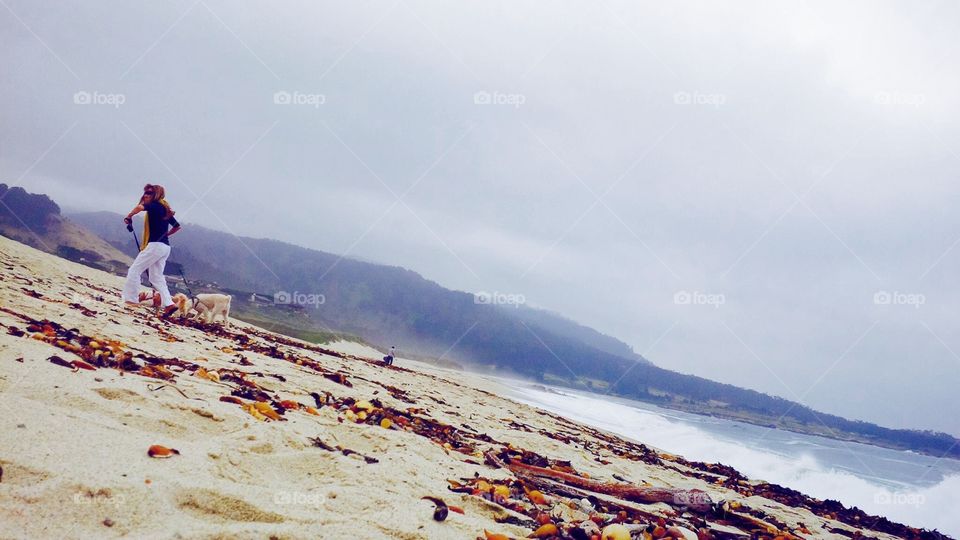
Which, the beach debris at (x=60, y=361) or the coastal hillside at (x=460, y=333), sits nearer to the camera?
the beach debris at (x=60, y=361)

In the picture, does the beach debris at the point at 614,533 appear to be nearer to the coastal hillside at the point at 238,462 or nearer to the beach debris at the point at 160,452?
the coastal hillside at the point at 238,462

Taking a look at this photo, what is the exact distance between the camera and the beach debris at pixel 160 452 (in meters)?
2.94

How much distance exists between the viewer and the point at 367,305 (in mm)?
124375

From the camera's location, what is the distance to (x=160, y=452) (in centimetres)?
298

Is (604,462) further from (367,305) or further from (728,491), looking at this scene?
(367,305)

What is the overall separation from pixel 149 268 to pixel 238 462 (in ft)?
28.5

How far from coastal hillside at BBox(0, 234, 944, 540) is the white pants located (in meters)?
2.10

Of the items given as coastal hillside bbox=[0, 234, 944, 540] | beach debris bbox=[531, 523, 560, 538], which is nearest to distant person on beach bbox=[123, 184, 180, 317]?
coastal hillside bbox=[0, 234, 944, 540]

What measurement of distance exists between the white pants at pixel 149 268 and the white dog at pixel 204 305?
802mm

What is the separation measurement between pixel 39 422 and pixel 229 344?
6.10 m

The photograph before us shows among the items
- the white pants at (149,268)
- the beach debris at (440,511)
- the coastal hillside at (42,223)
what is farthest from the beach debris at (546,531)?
the coastal hillside at (42,223)

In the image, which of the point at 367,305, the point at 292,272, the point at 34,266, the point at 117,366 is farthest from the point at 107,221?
the point at 117,366

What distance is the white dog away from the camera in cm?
1102

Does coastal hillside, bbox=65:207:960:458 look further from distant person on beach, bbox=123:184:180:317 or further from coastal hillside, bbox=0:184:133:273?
distant person on beach, bbox=123:184:180:317
